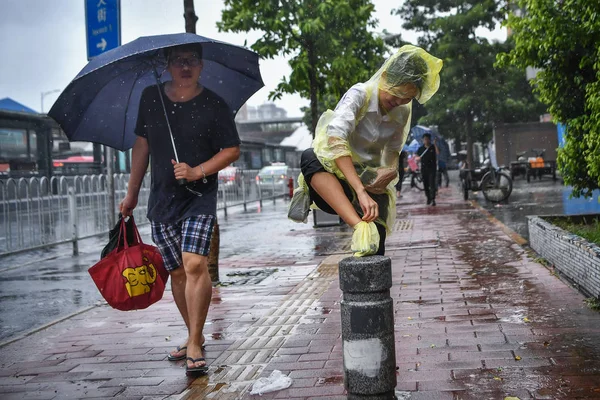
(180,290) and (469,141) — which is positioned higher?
(469,141)

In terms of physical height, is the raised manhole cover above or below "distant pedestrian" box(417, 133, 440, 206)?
below

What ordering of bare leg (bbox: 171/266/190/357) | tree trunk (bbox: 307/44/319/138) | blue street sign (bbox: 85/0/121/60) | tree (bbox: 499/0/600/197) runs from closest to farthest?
bare leg (bbox: 171/266/190/357), tree (bbox: 499/0/600/197), blue street sign (bbox: 85/0/121/60), tree trunk (bbox: 307/44/319/138)

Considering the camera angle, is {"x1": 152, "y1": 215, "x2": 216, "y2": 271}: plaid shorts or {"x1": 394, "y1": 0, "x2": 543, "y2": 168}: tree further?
{"x1": 394, "y1": 0, "x2": 543, "y2": 168}: tree

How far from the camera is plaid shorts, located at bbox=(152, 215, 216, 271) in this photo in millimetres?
4641

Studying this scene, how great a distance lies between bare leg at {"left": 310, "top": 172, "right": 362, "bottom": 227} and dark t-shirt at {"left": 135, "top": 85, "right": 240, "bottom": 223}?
1020 mm

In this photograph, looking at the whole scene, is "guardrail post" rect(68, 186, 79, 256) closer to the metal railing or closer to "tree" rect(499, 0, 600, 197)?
the metal railing

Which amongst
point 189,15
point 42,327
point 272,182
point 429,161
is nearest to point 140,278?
point 42,327

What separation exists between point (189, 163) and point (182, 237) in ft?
1.52

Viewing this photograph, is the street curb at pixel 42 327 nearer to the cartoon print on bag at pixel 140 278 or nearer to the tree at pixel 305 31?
the cartoon print on bag at pixel 140 278

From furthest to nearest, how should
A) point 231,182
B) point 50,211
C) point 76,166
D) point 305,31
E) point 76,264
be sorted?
point 76,166
point 231,182
point 305,31
point 50,211
point 76,264

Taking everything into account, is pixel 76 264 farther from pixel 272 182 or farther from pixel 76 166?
Answer: pixel 272 182

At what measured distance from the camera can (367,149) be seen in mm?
4145

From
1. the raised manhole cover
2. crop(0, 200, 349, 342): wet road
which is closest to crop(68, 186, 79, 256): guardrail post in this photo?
crop(0, 200, 349, 342): wet road

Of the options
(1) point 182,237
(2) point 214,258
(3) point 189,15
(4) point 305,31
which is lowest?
(2) point 214,258
